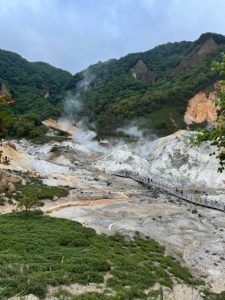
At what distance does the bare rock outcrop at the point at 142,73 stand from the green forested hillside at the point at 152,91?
976 millimetres

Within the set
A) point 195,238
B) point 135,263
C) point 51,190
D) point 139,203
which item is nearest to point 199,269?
point 135,263

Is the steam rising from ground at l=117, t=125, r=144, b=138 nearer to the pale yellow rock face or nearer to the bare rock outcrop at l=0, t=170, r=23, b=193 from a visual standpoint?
the pale yellow rock face

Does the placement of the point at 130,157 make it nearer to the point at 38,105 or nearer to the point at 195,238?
the point at 195,238

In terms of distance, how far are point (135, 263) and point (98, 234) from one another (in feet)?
23.6

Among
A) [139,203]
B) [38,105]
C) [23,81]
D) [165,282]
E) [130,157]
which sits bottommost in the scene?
[165,282]

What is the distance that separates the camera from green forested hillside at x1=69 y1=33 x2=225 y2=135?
114 metres

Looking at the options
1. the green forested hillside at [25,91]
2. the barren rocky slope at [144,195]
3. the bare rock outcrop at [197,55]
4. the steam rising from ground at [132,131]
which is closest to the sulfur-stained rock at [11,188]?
the barren rocky slope at [144,195]

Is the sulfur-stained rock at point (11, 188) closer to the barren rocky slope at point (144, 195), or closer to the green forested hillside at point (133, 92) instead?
the barren rocky slope at point (144, 195)

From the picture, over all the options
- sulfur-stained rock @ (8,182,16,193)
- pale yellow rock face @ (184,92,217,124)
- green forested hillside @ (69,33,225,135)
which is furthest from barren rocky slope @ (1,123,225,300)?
pale yellow rock face @ (184,92,217,124)

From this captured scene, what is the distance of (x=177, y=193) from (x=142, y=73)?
453ft

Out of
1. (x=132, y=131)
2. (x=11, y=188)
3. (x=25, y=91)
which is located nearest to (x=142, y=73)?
(x=25, y=91)

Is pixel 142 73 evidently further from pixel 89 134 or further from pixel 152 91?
pixel 89 134

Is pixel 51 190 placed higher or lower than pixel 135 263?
higher

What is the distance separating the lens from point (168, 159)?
7950 centimetres
